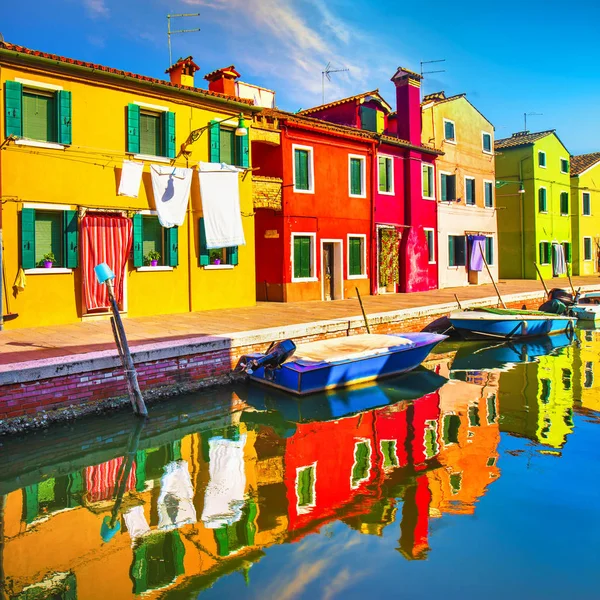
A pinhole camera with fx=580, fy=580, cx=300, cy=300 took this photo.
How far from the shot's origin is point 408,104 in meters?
23.5

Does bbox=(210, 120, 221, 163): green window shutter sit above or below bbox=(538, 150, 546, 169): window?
below

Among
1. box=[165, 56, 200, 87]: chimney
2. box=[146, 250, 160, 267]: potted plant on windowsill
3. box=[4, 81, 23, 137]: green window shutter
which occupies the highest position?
box=[165, 56, 200, 87]: chimney

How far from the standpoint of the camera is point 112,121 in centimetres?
1396

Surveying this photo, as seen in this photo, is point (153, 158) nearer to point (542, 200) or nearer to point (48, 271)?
point (48, 271)

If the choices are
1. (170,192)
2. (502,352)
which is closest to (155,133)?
(170,192)

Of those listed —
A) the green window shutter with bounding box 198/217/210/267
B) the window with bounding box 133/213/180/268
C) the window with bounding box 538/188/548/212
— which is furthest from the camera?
the window with bounding box 538/188/548/212

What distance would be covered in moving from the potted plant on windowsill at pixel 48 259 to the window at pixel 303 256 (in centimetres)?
795

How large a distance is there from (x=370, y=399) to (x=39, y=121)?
9.43 metres

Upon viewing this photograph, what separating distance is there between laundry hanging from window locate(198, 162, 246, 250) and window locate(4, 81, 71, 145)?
145 inches

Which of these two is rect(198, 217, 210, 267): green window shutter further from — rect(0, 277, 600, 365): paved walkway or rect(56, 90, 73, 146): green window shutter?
rect(56, 90, 73, 146): green window shutter

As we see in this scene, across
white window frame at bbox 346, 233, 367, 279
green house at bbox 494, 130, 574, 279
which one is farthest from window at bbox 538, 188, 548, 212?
white window frame at bbox 346, 233, 367, 279

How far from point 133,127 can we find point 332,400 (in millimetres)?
8584

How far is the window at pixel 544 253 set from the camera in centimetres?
3238

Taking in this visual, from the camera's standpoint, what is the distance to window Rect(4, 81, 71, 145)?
40.2ft
